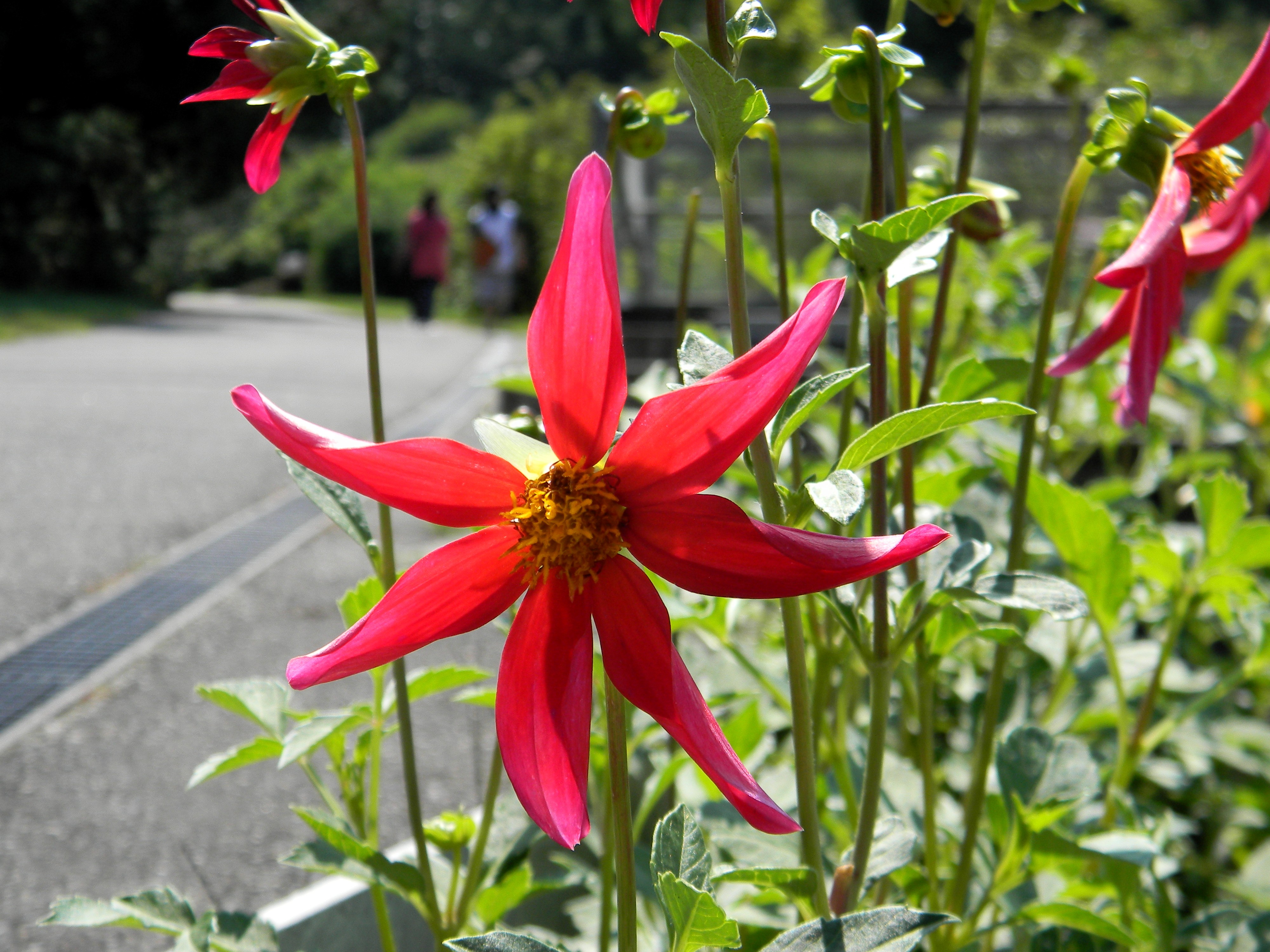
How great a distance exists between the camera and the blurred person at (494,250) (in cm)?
1177

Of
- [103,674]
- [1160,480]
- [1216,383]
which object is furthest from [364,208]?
[103,674]

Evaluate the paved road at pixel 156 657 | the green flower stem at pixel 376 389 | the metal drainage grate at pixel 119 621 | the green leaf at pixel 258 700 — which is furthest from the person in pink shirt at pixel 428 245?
the green flower stem at pixel 376 389

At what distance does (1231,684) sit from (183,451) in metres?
3.71

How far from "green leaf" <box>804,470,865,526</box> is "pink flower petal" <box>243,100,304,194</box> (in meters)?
0.32

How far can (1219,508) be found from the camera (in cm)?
89

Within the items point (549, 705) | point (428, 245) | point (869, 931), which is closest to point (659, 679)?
point (549, 705)

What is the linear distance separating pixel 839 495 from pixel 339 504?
0.95 ft

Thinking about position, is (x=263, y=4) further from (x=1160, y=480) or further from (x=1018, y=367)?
(x=1160, y=480)

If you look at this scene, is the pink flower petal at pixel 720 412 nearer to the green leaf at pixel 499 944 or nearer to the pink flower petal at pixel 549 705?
the pink flower petal at pixel 549 705

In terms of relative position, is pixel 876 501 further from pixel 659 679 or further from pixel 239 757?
pixel 239 757

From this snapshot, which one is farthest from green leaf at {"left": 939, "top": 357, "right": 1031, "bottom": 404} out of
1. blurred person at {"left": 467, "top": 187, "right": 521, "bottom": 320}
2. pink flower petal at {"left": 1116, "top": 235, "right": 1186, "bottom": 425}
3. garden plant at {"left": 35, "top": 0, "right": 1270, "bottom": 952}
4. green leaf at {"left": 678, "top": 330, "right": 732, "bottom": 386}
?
blurred person at {"left": 467, "top": 187, "right": 521, "bottom": 320}

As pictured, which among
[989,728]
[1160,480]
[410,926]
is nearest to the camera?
[989,728]

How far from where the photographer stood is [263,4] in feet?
1.73

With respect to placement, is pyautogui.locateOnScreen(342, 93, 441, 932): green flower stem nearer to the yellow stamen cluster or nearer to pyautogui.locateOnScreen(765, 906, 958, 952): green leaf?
pyautogui.locateOnScreen(765, 906, 958, 952): green leaf
